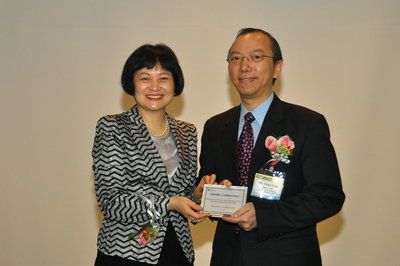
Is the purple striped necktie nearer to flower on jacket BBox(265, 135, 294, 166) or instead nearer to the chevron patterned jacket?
flower on jacket BBox(265, 135, 294, 166)

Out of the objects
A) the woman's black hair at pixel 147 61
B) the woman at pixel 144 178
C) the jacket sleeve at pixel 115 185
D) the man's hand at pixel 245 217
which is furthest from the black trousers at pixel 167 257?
the woman's black hair at pixel 147 61

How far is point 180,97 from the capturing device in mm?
3971

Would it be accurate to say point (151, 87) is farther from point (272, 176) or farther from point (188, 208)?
point (272, 176)

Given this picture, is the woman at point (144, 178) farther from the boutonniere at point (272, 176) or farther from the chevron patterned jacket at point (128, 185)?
the boutonniere at point (272, 176)

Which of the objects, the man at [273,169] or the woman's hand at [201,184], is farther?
the woman's hand at [201,184]

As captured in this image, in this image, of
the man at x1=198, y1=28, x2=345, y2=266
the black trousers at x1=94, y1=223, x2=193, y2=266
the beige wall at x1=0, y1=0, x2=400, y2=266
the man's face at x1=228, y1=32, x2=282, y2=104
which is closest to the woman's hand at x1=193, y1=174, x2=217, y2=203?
the man at x1=198, y1=28, x2=345, y2=266

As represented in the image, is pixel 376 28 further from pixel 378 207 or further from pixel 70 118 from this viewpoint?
pixel 70 118

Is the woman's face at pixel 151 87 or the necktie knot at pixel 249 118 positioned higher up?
the woman's face at pixel 151 87

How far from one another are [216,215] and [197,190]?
11.7 inches

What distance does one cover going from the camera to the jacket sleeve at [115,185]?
227 cm

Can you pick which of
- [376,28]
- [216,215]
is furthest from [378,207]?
[216,215]

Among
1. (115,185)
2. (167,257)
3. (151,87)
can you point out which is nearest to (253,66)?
(151,87)

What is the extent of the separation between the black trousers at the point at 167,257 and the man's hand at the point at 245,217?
0.36 metres

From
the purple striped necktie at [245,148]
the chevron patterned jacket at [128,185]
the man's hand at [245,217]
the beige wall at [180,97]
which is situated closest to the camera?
the man's hand at [245,217]
